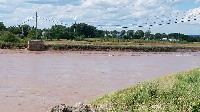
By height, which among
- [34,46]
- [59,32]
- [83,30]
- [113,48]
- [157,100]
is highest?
[83,30]

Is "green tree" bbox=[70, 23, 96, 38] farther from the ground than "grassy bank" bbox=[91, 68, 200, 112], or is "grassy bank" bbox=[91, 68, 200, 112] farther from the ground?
"green tree" bbox=[70, 23, 96, 38]

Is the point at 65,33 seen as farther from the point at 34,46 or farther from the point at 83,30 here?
the point at 34,46

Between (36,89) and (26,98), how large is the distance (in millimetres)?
1831

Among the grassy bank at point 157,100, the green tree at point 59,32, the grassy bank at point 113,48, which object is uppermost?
the green tree at point 59,32

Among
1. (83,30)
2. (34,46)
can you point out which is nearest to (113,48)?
(34,46)

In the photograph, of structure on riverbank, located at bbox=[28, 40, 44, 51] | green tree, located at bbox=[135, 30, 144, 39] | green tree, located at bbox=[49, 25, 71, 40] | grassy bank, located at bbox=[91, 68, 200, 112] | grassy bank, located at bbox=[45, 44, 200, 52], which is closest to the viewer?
grassy bank, located at bbox=[91, 68, 200, 112]

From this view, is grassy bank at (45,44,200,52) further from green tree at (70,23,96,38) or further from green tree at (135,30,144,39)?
green tree at (135,30,144,39)

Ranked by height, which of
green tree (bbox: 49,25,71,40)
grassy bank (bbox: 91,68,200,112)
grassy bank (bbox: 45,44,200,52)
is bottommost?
grassy bank (bbox: 45,44,200,52)

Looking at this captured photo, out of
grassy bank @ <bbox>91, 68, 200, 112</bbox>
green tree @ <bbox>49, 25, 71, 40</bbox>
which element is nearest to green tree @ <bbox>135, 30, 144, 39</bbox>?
green tree @ <bbox>49, 25, 71, 40</bbox>

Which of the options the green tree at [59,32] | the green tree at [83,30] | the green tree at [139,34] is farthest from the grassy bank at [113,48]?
the green tree at [139,34]

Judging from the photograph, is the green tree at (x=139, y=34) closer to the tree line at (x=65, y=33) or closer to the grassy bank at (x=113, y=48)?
the tree line at (x=65, y=33)

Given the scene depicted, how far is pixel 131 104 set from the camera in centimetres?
860

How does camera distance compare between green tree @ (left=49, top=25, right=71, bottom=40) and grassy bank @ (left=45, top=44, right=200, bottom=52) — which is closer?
grassy bank @ (left=45, top=44, right=200, bottom=52)

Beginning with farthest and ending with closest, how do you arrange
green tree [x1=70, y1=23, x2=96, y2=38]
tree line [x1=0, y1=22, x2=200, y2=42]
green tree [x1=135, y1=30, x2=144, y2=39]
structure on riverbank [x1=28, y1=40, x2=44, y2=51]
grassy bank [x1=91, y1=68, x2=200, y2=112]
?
green tree [x1=135, y1=30, x2=144, y2=39]
green tree [x1=70, y1=23, x2=96, y2=38]
tree line [x1=0, y1=22, x2=200, y2=42]
structure on riverbank [x1=28, y1=40, x2=44, y2=51]
grassy bank [x1=91, y1=68, x2=200, y2=112]
